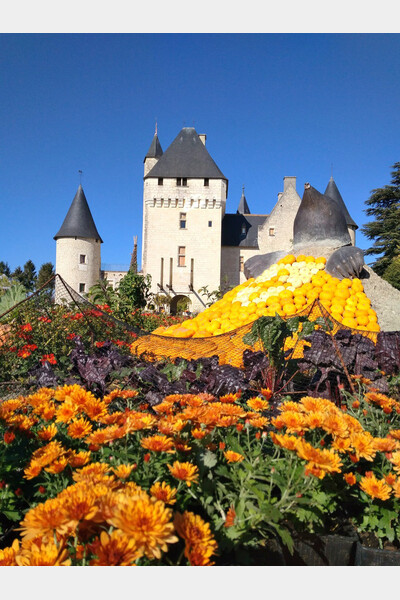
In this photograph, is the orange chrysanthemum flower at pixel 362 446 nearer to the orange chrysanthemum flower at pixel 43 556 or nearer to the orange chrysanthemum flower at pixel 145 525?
the orange chrysanthemum flower at pixel 145 525

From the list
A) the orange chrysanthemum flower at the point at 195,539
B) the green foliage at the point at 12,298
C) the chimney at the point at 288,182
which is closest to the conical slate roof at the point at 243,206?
the chimney at the point at 288,182

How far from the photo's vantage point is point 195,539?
0.78 m

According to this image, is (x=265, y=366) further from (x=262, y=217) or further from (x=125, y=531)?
(x=262, y=217)

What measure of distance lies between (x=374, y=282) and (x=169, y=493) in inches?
205

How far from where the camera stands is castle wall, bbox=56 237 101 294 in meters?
29.7

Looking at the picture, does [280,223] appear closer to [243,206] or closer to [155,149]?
[155,149]

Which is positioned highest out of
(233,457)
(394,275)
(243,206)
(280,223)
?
(243,206)

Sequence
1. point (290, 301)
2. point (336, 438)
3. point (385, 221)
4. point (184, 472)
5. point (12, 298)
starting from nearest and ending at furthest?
point (184, 472) → point (336, 438) → point (290, 301) → point (12, 298) → point (385, 221)

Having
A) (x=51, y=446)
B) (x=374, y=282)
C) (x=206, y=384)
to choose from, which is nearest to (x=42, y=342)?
(x=206, y=384)

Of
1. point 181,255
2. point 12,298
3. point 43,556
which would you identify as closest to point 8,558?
point 43,556

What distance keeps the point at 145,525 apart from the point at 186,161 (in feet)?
99.7

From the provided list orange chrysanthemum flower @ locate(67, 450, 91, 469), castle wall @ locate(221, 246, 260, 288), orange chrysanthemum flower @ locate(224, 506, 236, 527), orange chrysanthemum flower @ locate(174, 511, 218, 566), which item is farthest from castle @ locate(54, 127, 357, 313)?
orange chrysanthemum flower @ locate(174, 511, 218, 566)

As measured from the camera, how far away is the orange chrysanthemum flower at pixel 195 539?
2.48 feet

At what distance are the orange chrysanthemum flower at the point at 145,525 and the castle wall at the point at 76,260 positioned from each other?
29.9 m
